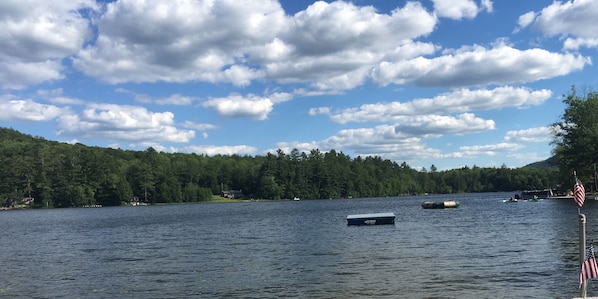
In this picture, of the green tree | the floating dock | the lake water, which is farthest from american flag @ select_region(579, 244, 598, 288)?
the green tree

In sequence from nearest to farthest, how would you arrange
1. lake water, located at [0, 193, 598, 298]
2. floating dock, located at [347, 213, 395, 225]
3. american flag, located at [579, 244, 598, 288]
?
1. american flag, located at [579, 244, 598, 288]
2. lake water, located at [0, 193, 598, 298]
3. floating dock, located at [347, 213, 395, 225]

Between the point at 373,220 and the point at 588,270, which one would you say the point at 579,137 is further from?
the point at 588,270

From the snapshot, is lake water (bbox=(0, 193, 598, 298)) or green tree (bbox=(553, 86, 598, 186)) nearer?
lake water (bbox=(0, 193, 598, 298))

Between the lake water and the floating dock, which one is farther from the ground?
the floating dock

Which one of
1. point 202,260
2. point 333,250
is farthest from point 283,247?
point 202,260

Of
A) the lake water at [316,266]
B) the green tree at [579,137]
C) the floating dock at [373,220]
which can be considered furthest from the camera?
the green tree at [579,137]

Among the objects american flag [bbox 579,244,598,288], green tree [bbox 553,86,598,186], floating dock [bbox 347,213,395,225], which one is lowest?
floating dock [bbox 347,213,395,225]

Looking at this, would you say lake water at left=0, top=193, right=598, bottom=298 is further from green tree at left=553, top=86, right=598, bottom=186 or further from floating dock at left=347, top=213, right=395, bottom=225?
green tree at left=553, top=86, right=598, bottom=186

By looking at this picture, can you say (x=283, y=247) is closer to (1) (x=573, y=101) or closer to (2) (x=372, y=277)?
(2) (x=372, y=277)

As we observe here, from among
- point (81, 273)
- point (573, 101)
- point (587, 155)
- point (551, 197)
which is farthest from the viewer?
point (551, 197)

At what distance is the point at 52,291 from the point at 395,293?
1876 centimetres

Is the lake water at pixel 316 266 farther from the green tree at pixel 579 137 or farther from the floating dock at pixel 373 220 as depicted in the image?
the green tree at pixel 579 137

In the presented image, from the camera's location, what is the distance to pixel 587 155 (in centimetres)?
11631

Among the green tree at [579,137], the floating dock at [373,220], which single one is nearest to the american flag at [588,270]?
the floating dock at [373,220]
